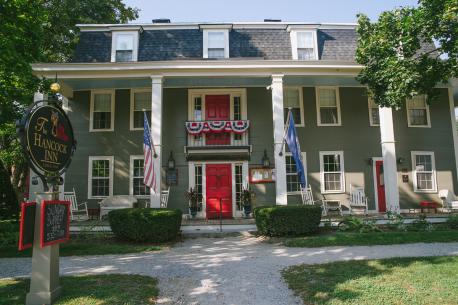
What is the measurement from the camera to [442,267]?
601 cm

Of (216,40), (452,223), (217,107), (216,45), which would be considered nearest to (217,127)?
(217,107)

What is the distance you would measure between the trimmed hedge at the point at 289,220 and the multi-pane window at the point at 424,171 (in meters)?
7.67

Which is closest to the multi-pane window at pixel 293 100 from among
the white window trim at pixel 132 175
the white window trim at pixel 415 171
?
the white window trim at pixel 415 171

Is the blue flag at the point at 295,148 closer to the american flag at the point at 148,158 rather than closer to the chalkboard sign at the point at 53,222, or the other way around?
the american flag at the point at 148,158

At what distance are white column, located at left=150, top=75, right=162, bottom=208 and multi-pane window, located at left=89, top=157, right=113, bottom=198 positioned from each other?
3661 millimetres

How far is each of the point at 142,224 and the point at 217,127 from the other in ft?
19.5

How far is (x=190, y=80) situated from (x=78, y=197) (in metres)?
6.82

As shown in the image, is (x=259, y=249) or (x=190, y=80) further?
(x=190, y=80)

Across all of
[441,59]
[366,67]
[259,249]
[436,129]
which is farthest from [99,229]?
[436,129]

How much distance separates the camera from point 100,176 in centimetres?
1445

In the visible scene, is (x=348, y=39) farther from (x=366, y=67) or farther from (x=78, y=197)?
(x=78, y=197)

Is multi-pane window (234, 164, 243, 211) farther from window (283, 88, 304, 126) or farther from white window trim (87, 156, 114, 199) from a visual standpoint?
white window trim (87, 156, 114, 199)

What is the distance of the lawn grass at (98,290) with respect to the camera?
4.77 meters

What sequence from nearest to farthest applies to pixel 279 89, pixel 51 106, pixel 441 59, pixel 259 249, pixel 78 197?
pixel 51 106
pixel 259 249
pixel 441 59
pixel 279 89
pixel 78 197
